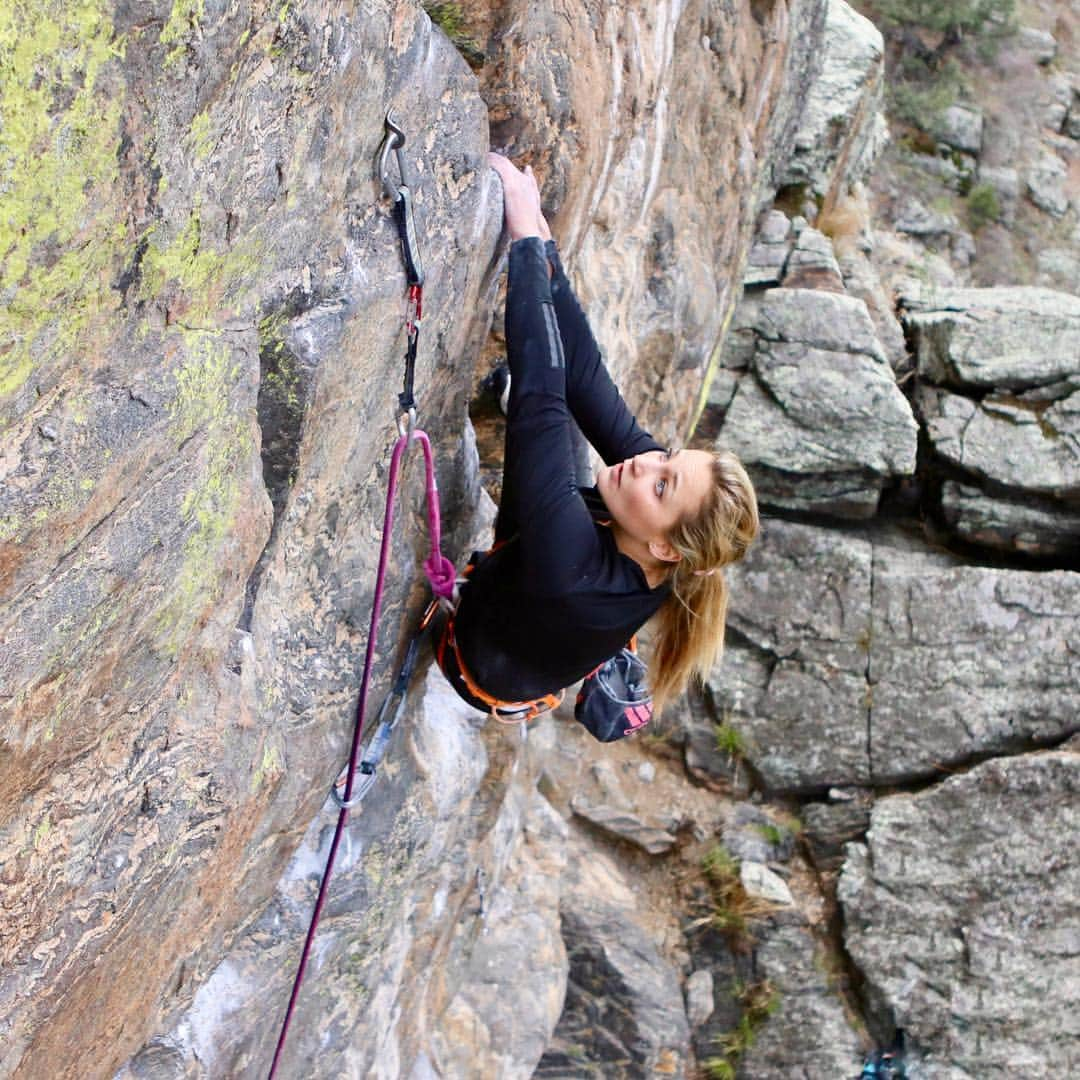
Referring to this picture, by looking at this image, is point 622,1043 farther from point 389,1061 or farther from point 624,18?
point 624,18

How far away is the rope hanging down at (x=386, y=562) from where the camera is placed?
2.96 m

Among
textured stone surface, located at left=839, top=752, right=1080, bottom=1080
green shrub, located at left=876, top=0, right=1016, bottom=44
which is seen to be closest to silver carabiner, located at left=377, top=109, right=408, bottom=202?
textured stone surface, located at left=839, top=752, right=1080, bottom=1080

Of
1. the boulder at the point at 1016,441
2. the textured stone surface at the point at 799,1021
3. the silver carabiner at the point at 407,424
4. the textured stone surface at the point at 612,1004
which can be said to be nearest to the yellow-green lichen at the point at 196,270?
the silver carabiner at the point at 407,424

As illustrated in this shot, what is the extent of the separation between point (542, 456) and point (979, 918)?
677 cm

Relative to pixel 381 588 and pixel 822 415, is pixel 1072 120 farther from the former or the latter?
pixel 381 588

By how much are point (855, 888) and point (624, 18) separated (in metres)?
6.80

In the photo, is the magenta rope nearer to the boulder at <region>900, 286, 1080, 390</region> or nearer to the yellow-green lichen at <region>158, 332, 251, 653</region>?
the yellow-green lichen at <region>158, 332, 251, 653</region>

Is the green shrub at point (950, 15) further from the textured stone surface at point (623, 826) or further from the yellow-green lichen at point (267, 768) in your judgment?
the yellow-green lichen at point (267, 768)

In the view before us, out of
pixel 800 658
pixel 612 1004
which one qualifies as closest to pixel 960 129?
pixel 800 658

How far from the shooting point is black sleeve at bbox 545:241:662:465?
3.63 meters

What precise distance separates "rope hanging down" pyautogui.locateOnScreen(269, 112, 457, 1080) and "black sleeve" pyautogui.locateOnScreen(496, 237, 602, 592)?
0.32 m

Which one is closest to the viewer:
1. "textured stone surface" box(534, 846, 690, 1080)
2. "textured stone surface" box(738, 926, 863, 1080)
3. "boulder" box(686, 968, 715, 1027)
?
"textured stone surface" box(534, 846, 690, 1080)

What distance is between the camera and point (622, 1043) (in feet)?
25.6

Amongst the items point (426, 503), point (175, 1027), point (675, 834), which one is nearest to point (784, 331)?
point (675, 834)
